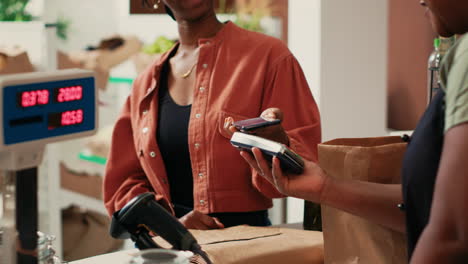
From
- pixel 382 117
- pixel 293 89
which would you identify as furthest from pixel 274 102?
pixel 382 117

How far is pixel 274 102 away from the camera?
6.70ft

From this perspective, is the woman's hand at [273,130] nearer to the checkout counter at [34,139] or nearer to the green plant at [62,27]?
Result: the checkout counter at [34,139]

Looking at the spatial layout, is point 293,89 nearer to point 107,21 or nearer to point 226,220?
point 226,220

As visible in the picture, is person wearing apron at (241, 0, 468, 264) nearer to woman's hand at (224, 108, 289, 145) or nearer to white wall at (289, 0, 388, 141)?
woman's hand at (224, 108, 289, 145)

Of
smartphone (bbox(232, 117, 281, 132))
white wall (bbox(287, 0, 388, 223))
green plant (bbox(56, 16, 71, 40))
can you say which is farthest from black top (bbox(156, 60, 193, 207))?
green plant (bbox(56, 16, 71, 40))

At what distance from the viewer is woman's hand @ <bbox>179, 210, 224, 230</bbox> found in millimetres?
1992

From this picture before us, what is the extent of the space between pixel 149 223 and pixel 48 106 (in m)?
0.27

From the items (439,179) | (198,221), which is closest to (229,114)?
(198,221)

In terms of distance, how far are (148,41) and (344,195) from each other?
2846 millimetres

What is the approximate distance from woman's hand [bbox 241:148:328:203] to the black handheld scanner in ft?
1.12

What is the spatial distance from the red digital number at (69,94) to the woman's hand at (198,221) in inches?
39.0

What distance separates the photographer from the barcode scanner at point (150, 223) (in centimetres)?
116

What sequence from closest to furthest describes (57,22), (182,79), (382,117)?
(182,79) → (382,117) → (57,22)

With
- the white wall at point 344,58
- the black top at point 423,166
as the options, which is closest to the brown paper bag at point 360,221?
the black top at point 423,166
